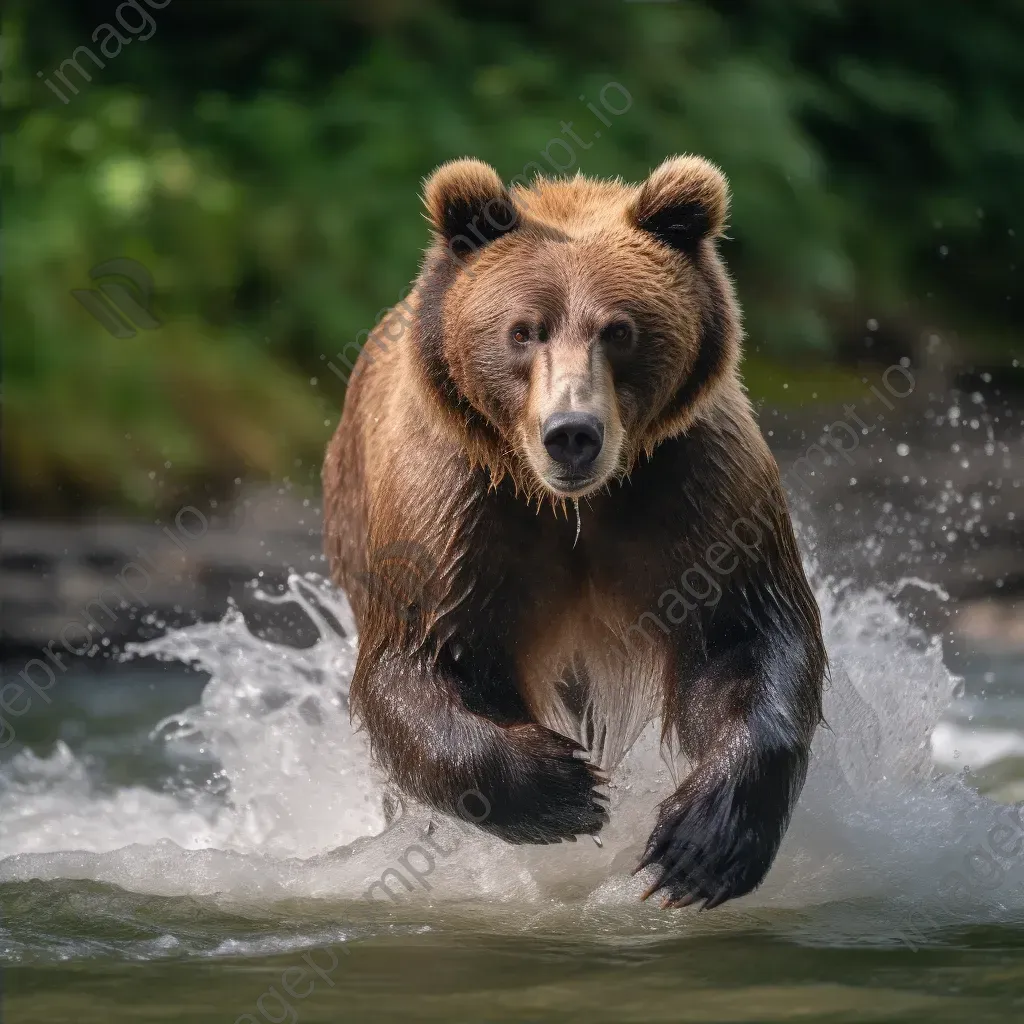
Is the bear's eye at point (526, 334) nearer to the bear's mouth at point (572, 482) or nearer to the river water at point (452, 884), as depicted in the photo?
the bear's mouth at point (572, 482)

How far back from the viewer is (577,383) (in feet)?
13.5

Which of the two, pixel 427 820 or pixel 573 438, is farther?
pixel 427 820

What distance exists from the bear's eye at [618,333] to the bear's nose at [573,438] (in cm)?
31

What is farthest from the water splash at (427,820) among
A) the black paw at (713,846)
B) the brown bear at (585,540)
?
the brown bear at (585,540)

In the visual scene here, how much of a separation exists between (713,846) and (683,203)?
1.71 metres

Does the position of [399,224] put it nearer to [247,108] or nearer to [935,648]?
[247,108]

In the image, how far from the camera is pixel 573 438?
13.3 feet

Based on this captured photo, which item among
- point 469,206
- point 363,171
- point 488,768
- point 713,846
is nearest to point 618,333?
point 469,206

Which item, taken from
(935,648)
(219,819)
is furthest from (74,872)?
(935,648)

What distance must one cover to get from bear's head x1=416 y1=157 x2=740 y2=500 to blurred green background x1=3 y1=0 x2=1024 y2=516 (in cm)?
635

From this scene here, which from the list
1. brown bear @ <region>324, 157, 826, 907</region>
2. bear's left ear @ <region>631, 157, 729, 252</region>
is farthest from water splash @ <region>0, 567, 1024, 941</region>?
bear's left ear @ <region>631, 157, 729, 252</region>

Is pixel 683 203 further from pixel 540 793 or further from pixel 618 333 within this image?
pixel 540 793

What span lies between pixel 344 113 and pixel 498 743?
8.74m

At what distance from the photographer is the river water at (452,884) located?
12.5 feet
